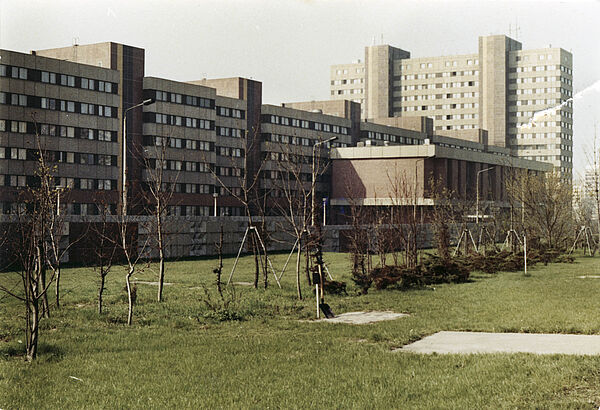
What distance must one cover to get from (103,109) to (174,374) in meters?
55.5

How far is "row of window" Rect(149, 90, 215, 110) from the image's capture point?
221 feet

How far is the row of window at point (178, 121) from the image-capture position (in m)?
67.2

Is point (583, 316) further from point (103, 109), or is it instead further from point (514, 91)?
point (514, 91)

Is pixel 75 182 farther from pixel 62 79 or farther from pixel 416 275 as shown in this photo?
pixel 416 275

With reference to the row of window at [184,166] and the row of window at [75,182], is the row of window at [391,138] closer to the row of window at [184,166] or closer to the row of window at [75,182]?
the row of window at [184,166]

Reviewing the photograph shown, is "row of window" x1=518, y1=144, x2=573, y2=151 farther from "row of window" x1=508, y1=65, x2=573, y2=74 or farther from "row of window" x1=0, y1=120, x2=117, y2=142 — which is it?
"row of window" x1=0, y1=120, x2=117, y2=142

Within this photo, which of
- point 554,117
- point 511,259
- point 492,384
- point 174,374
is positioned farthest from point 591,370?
point 554,117

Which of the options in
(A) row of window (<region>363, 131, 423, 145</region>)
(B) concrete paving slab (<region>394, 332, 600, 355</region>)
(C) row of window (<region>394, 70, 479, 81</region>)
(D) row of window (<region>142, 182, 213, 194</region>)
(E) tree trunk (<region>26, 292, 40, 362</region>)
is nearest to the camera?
(E) tree trunk (<region>26, 292, 40, 362</region>)

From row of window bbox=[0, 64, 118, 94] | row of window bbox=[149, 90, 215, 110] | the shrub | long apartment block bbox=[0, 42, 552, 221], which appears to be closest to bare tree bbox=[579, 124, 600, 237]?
the shrub

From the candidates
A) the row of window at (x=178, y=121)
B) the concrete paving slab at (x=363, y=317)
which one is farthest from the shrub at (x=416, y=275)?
the row of window at (x=178, y=121)

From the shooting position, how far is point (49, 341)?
13.4 metres

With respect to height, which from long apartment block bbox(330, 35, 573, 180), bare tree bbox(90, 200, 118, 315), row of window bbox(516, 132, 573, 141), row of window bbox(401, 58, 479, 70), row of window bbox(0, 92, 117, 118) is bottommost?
bare tree bbox(90, 200, 118, 315)

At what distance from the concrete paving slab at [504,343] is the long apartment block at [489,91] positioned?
139 metres

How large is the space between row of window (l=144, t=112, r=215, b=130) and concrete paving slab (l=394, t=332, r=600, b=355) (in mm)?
56194
